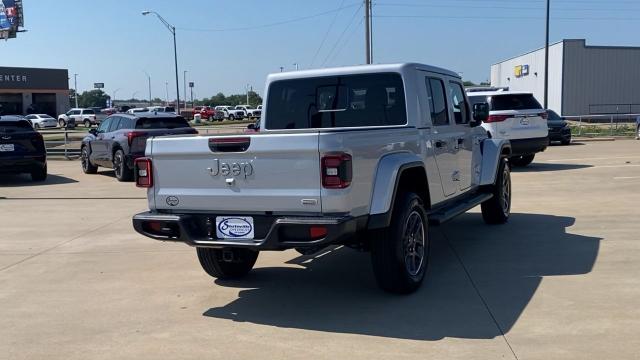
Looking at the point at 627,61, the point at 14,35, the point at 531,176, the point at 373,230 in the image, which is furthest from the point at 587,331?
the point at 14,35

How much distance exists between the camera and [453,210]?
271 inches

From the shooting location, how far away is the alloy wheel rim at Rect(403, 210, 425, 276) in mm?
5773

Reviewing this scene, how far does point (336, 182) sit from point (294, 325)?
122 centimetres

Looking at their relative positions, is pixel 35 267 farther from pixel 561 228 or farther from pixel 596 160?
pixel 596 160

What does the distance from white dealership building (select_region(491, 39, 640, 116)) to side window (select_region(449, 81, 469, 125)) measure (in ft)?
141

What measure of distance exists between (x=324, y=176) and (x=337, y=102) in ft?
6.61

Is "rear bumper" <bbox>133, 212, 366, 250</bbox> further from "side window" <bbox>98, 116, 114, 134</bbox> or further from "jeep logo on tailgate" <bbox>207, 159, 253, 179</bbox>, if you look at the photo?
"side window" <bbox>98, 116, 114, 134</bbox>

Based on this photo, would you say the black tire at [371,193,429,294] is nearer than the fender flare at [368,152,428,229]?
No

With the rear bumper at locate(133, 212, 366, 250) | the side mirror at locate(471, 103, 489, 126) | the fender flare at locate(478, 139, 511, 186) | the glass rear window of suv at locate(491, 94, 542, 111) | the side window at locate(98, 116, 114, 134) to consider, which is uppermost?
the glass rear window of suv at locate(491, 94, 542, 111)

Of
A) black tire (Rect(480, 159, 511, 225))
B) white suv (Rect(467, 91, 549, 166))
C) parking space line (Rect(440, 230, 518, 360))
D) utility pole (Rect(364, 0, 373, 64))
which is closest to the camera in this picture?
parking space line (Rect(440, 230, 518, 360))

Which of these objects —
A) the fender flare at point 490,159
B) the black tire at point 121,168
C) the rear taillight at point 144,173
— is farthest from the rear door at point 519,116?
the rear taillight at point 144,173

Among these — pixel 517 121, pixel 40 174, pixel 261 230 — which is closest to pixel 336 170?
pixel 261 230

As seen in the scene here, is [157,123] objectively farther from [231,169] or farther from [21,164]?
[231,169]

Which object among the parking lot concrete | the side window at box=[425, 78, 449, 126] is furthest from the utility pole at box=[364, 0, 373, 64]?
the side window at box=[425, 78, 449, 126]
